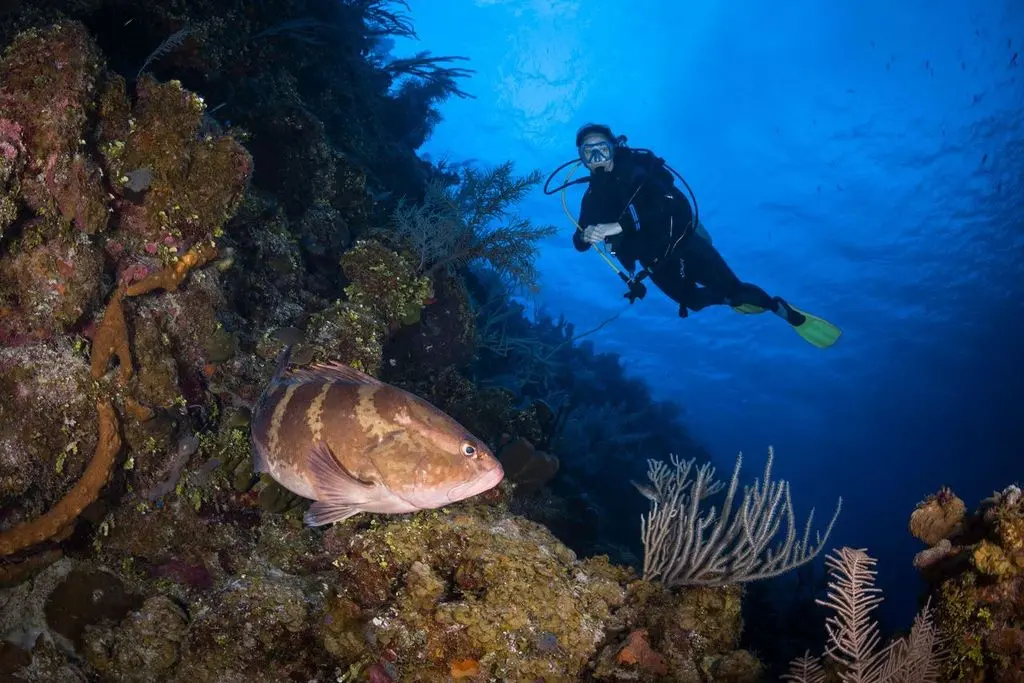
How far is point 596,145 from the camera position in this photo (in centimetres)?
824

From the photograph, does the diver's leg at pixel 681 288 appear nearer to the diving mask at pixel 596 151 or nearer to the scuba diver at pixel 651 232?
the scuba diver at pixel 651 232

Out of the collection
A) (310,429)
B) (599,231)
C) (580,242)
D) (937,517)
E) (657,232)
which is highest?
(657,232)

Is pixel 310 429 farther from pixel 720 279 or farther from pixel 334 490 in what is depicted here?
pixel 720 279

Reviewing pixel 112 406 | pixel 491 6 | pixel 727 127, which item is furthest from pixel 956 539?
pixel 491 6

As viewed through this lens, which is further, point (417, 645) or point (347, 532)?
point (347, 532)

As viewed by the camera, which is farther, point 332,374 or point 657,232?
point 657,232

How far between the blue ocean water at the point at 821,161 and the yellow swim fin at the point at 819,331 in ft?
16.6

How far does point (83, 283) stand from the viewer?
2.80m

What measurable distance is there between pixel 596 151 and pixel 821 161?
2489 centimetres

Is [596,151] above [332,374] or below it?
above

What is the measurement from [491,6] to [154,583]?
3269cm

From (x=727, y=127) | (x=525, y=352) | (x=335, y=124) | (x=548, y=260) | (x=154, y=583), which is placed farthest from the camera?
(x=548, y=260)

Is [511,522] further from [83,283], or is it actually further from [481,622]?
[83,283]

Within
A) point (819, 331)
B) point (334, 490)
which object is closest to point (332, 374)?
point (334, 490)
